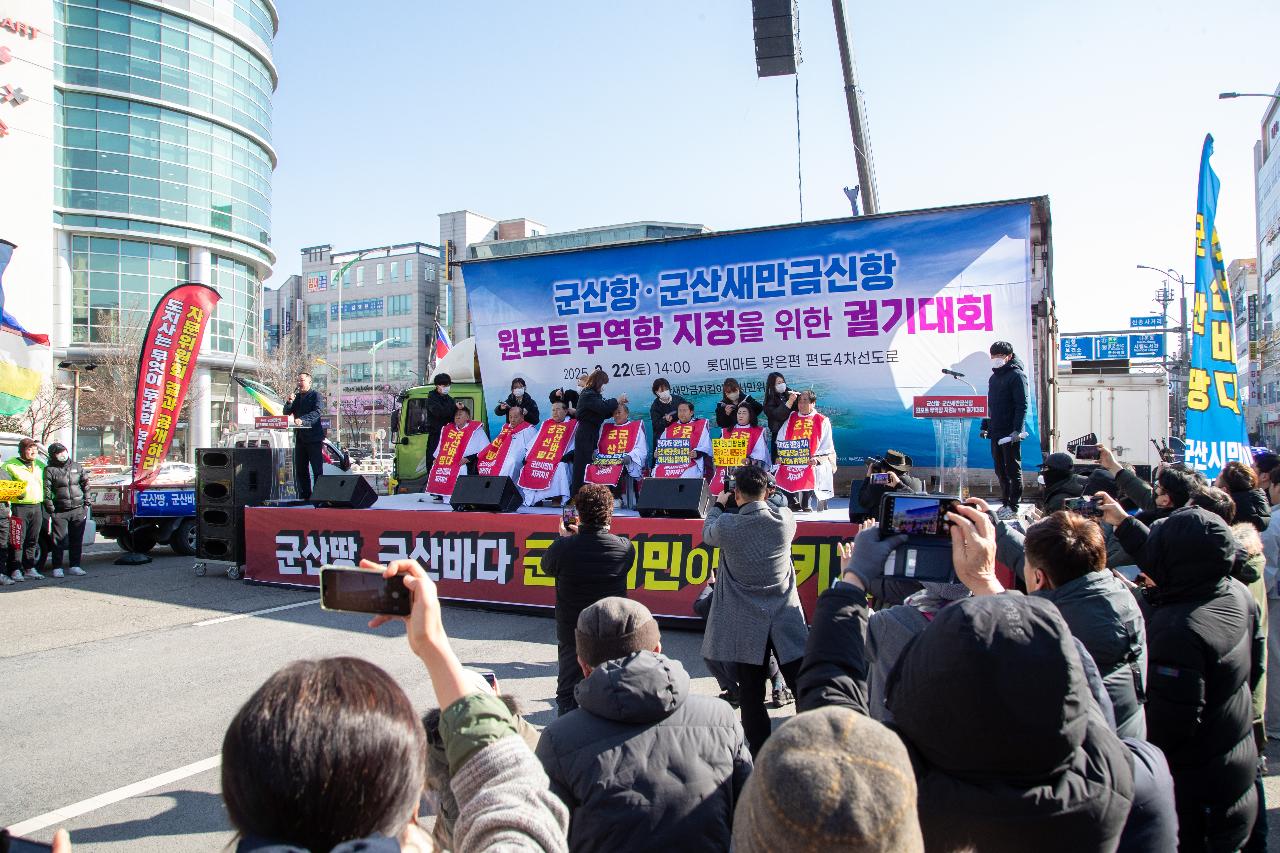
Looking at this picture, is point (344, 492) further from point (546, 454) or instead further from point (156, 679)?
point (156, 679)

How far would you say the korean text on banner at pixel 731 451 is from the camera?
10094mm

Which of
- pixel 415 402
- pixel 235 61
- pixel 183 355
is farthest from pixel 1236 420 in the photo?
pixel 235 61

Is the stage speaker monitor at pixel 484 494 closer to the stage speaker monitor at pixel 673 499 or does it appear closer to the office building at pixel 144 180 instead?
the stage speaker monitor at pixel 673 499

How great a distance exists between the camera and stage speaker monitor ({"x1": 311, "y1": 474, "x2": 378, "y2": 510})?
32.9 ft

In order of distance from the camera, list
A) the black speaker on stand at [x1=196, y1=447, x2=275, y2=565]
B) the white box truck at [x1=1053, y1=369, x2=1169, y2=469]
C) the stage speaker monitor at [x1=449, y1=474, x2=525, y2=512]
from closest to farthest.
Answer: the stage speaker monitor at [x1=449, y1=474, x2=525, y2=512] < the black speaker on stand at [x1=196, y1=447, x2=275, y2=565] < the white box truck at [x1=1053, y1=369, x2=1169, y2=469]

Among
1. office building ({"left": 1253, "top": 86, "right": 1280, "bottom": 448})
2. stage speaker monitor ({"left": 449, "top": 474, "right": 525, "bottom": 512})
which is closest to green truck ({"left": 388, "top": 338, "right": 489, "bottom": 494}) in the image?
stage speaker monitor ({"left": 449, "top": 474, "right": 525, "bottom": 512})

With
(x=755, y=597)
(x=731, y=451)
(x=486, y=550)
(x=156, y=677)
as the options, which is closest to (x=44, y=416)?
(x=486, y=550)

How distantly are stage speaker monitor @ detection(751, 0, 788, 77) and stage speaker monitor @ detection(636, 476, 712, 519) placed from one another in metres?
4.13

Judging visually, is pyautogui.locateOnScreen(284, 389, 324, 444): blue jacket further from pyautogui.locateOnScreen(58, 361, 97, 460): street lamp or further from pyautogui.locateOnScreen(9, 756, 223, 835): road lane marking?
pyautogui.locateOnScreen(58, 361, 97, 460): street lamp

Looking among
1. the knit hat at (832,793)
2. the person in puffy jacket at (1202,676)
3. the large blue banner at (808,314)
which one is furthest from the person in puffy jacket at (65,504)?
the knit hat at (832,793)

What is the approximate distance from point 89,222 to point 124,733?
145ft

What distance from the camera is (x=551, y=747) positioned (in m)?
2.10

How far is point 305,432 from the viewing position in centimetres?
1154

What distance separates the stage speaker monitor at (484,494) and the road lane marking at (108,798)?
15.7 ft
